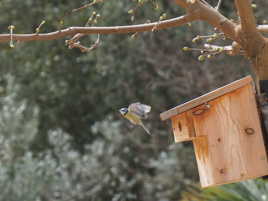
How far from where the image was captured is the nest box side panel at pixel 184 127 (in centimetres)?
343

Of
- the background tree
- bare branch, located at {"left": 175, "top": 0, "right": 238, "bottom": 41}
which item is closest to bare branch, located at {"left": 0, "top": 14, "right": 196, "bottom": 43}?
bare branch, located at {"left": 175, "top": 0, "right": 238, "bottom": 41}

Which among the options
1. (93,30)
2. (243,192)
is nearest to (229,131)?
(93,30)

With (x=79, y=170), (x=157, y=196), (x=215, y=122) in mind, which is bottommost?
(x=157, y=196)

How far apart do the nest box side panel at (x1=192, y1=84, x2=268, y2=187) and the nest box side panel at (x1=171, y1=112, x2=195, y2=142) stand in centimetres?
4

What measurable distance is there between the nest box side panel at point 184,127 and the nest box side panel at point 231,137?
4cm

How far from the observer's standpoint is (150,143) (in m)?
9.36

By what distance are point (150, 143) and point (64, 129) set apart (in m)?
1.55

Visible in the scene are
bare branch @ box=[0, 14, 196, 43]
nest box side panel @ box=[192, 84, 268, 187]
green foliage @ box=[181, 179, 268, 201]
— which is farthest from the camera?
green foliage @ box=[181, 179, 268, 201]

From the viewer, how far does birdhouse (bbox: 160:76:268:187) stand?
3.30 metres

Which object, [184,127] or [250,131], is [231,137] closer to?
[250,131]

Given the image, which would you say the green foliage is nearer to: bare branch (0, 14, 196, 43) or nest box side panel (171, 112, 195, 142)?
nest box side panel (171, 112, 195, 142)

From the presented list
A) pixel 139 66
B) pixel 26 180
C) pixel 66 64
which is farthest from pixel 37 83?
pixel 26 180

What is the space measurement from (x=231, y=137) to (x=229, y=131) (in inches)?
1.3

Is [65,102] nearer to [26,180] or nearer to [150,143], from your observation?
[150,143]
